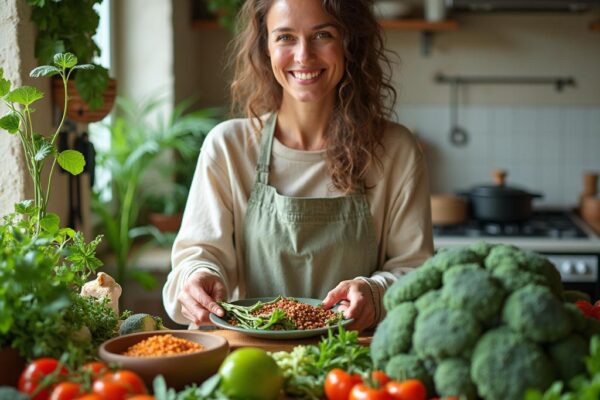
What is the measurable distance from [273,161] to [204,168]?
181 millimetres

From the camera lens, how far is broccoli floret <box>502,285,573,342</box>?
1.14 metres

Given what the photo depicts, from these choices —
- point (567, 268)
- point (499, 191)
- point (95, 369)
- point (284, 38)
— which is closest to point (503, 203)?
point (499, 191)

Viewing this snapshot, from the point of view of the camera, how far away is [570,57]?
4227mm

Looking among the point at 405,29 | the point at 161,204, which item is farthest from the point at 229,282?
the point at 405,29

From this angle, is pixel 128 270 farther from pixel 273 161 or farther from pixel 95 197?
pixel 273 161

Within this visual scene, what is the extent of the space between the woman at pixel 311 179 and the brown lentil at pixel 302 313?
30 cm

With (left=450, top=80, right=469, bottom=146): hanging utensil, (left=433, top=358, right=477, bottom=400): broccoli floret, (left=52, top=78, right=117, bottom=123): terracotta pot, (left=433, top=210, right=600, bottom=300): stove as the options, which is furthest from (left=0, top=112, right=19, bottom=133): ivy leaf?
(left=450, top=80, right=469, bottom=146): hanging utensil

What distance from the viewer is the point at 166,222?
11.8 feet

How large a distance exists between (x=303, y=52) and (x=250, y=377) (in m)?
1.03

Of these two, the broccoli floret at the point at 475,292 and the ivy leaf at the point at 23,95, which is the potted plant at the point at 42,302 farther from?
the broccoli floret at the point at 475,292

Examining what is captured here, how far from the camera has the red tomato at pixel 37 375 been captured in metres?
1.17

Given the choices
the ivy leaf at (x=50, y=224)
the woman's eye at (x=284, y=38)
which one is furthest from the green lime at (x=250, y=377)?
the woman's eye at (x=284, y=38)

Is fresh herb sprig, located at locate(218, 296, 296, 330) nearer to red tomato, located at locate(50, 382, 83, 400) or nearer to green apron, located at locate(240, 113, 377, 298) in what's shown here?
green apron, located at locate(240, 113, 377, 298)

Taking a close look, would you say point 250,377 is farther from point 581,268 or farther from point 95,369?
point 581,268
